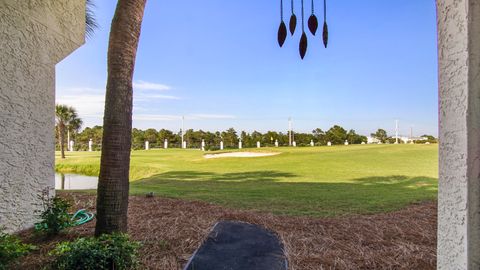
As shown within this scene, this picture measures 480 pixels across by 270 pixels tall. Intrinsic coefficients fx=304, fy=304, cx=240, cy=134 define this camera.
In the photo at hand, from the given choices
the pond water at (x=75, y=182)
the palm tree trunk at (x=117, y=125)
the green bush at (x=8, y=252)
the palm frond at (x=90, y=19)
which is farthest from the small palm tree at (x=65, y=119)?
the green bush at (x=8, y=252)

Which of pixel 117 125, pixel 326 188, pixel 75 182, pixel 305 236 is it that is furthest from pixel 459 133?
pixel 75 182

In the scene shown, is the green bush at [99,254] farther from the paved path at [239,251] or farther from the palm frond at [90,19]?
the palm frond at [90,19]

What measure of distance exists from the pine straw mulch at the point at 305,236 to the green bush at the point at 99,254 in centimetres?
32

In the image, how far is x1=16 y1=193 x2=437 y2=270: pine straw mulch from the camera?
3.23m

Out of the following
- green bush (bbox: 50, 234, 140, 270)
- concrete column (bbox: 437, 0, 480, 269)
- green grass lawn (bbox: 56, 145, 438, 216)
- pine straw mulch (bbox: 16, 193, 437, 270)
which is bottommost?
green grass lawn (bbox: 56, 145, 438, 216)

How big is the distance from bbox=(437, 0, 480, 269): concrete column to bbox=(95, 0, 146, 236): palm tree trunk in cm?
288

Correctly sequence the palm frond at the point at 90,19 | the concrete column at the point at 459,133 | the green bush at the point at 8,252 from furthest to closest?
the palm frond at the point at 90,19, the green bush at the point at 8,252, the concrete column at the point at 459,133

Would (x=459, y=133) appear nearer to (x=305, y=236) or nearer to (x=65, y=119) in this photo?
(x=305, y=236)

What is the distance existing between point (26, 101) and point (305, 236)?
14.1 feet

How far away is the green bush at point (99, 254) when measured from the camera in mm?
2625

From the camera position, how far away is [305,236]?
412cm

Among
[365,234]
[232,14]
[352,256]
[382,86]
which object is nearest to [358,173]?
[382,86]

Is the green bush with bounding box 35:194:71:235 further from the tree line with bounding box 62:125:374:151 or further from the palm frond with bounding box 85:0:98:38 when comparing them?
the tree line with bounding box 62:125:374:151

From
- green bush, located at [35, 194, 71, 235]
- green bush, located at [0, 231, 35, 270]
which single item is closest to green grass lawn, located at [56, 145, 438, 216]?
green bush, located at [35, 194, 71, 235]
